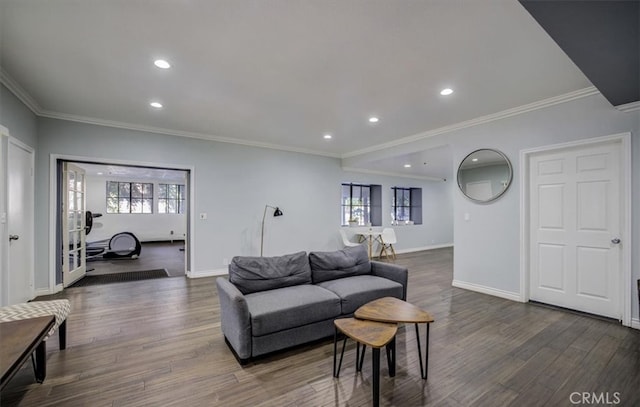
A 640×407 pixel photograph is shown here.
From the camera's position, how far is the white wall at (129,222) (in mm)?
9500

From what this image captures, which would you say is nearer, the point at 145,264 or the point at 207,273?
the point at 207,273

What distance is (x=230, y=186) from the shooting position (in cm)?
548

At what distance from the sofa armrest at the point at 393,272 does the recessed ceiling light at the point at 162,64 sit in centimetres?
318

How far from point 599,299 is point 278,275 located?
373cm

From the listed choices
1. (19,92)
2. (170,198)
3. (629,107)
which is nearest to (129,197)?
(170,198)

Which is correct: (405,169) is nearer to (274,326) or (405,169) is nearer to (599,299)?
(599,299)

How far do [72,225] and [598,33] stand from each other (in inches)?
274

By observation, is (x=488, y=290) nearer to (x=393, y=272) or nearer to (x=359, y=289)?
(x=393, y=272)

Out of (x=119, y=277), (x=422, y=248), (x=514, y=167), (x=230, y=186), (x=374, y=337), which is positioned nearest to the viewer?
(x=374, y=337)

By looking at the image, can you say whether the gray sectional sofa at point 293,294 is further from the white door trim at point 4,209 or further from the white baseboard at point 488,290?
the white door trim at point 4,209

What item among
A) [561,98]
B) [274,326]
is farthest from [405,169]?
[274,326]

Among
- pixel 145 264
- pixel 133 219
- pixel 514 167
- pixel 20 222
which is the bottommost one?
pixel 145 264

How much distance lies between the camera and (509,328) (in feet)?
9.62

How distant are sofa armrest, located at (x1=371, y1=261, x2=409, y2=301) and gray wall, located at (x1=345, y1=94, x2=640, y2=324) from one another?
5.36 feet
